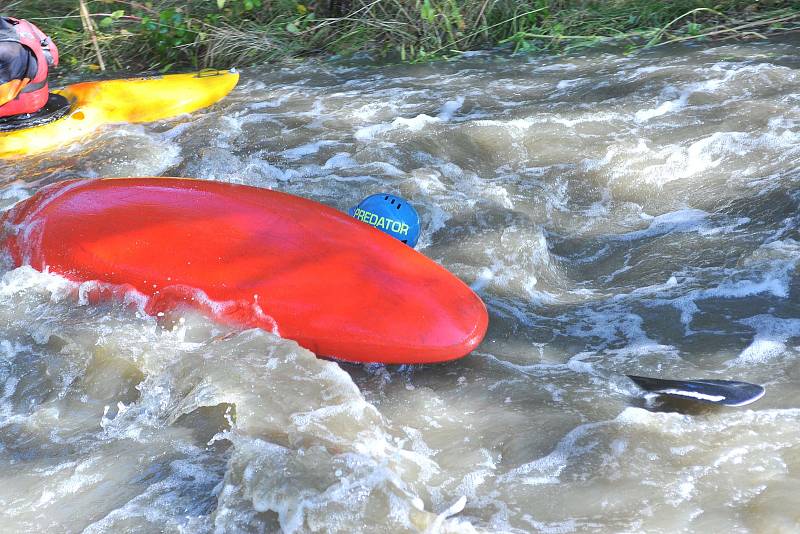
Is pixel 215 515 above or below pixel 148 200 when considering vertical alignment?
below

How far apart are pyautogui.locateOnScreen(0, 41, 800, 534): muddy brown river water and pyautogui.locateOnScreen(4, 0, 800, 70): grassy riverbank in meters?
1.16

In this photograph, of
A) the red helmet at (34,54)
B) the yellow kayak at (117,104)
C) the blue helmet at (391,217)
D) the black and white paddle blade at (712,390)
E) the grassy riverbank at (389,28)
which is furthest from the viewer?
the grassy riverbank at (389,28)

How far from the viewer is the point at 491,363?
244cm

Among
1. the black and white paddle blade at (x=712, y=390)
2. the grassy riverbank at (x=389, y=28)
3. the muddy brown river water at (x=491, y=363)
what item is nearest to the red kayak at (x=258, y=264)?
the muddy brown river water at (x=491, y=363)

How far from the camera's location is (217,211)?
281cm

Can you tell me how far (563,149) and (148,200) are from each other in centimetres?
186

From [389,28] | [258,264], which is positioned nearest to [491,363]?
[258,264]

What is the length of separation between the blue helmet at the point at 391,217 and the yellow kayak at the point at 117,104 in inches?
78.2

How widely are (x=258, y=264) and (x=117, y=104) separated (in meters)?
2.18

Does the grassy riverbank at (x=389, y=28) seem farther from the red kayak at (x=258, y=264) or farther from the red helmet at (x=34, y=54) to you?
the red kayak at (x=258, y=264)

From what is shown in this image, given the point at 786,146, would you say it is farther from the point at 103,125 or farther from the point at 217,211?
the point at 103,125

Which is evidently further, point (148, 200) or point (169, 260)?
point (148, 200)

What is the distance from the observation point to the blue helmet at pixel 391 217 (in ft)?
9.30

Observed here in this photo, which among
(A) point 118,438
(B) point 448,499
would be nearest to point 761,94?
(B) point 448,499
